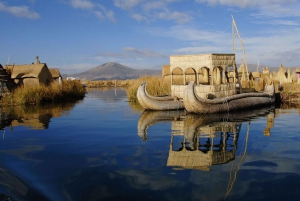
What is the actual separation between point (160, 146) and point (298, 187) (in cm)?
388

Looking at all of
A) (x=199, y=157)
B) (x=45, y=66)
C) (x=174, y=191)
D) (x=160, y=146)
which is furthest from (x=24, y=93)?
(x=174, y=191)

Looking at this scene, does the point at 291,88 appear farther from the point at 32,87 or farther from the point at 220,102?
the point at 32,87

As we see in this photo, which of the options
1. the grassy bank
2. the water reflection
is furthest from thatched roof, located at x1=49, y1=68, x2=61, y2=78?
the water reflection

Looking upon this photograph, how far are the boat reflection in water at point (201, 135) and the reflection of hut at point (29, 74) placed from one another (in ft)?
45.3

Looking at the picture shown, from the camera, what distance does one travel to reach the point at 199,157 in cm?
743

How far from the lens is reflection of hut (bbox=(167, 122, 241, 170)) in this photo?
23.0 feet

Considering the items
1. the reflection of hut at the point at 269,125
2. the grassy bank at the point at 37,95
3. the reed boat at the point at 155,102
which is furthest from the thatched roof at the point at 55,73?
the reflection of hut at the point at 269,125

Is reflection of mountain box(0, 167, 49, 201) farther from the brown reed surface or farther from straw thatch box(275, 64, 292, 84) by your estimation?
straw thatch box(275, 64, 292, 84)

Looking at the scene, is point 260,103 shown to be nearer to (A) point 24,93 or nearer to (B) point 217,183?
(B) point 217,183

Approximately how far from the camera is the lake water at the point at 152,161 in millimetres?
5430

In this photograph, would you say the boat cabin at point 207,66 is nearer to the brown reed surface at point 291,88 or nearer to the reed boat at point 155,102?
the reed boat at point 155,102

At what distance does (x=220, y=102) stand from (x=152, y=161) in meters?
8.51

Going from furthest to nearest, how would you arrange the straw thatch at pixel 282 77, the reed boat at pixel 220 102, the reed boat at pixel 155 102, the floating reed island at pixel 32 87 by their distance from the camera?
the straw thatch at pixel 282 77 → the floating reed island at pixel 32 87 → the reed boat at pixel 155 102 → the reed boat at pixel 220 102

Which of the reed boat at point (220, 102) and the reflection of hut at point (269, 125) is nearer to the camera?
the reflection of hut at point (269, 125)
